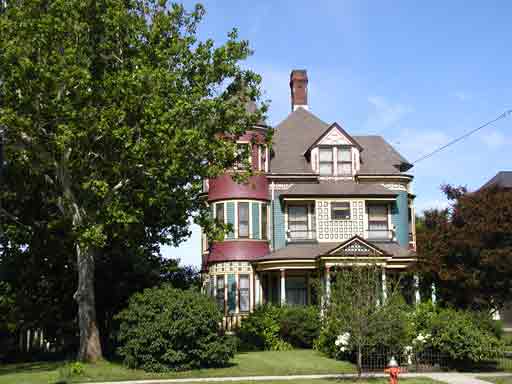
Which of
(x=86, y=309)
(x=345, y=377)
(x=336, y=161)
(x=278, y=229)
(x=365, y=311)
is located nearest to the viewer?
(x=365, y=311)

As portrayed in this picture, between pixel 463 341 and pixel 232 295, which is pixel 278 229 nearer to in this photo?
pixel 232 295

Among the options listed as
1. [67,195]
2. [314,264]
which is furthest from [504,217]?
[67,195]

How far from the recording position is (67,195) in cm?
2381

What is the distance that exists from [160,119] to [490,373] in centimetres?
1395

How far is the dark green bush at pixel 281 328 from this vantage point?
29969mm

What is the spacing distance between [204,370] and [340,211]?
15.2 meters

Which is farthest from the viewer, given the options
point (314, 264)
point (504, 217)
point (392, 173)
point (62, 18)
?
point (392, 173)

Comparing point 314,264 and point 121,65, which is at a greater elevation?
point 121,65

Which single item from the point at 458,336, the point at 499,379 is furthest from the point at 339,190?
the point at 499,379

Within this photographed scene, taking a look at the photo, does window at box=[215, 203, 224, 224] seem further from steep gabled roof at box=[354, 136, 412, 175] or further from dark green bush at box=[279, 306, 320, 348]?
steep gabled roof at box=[354, 136, 412, 175]

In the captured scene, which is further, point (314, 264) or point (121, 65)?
point (314, 264)

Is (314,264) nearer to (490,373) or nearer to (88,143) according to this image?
(490,373)

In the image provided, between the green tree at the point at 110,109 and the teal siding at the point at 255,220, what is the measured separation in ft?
28.1

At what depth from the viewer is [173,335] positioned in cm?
2253
